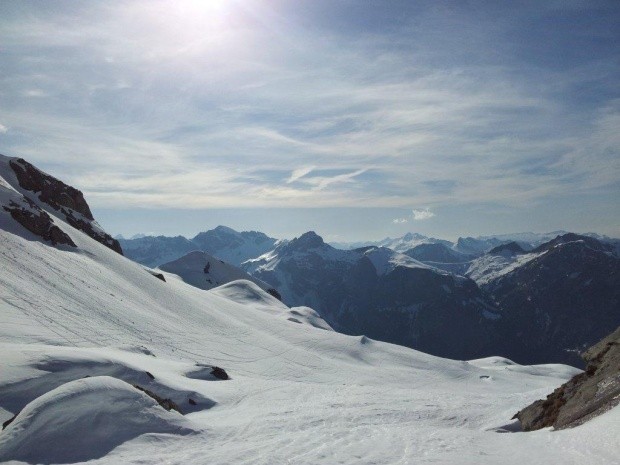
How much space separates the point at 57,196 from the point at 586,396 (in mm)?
92845

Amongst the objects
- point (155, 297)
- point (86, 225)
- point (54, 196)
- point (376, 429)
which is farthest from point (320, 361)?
point (54, 196)

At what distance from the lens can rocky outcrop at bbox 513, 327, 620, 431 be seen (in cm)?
1393

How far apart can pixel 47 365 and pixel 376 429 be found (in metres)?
17.7

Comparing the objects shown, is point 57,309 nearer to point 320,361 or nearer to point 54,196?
point 320,361

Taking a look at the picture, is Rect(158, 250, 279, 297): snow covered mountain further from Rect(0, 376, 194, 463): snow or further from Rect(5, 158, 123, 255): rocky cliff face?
Rect(0, 376, 194, 463): snow

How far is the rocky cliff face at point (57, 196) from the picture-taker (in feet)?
260

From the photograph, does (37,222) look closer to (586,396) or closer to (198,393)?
(198,393)

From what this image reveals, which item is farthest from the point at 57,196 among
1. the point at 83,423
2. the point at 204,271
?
the point at 204,271

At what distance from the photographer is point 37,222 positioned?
2441 inches

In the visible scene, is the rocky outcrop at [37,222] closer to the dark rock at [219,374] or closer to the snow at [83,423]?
the dark rock at [219,374]

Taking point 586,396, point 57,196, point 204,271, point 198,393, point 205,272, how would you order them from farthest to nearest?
point 204,271
point 205,272
point 57,196
point 198,393
point 586,396

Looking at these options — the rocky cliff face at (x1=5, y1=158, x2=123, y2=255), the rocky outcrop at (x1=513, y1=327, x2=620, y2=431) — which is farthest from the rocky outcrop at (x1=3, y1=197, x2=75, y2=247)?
the rocky outcrop at (x1=513, y1=327, x2=620, y2=431)

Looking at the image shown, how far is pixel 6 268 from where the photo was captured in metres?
43.0

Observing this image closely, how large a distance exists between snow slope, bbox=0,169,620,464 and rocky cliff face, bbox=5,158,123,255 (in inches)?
831
